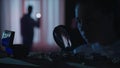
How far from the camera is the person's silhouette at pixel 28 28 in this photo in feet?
16.7

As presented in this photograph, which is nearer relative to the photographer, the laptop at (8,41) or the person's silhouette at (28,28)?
the laptop at (8,41)

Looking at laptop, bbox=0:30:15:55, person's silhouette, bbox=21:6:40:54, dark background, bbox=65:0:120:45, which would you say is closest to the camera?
laptop, bbox=0:30:15:55

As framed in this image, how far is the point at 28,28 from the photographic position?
5.13 meters

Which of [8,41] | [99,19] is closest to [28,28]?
[8,41]

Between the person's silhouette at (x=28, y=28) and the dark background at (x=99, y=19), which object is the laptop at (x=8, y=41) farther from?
the dark background at (x=99, y=19)

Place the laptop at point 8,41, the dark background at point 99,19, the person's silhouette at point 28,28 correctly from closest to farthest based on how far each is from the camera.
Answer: the laptop at point 8,41 < the dark background at point 99,19 < the person's silhouette at point 28,28

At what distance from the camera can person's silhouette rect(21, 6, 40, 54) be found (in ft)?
16.7

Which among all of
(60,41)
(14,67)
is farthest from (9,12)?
(14,67)

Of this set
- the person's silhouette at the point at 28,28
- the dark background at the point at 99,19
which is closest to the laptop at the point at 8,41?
the person's silhouette at the point at 28,28

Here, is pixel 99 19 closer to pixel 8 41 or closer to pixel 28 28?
pixel 28 28

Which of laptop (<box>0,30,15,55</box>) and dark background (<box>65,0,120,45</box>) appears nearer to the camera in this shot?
laptop (<box>0,30,15,55</box>)

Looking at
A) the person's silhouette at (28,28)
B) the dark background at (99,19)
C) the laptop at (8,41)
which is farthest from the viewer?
the person's silhouette at (28,28)

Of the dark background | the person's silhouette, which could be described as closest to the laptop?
the person's silhouette

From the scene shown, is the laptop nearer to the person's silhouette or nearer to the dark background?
the person's silhouette
